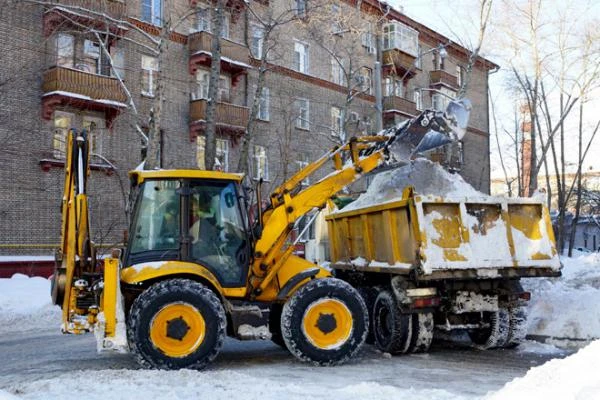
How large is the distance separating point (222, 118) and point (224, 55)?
9.01ft

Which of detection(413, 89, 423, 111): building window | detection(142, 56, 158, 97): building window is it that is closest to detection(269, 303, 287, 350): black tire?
detection(142, 56, 158, 97): building window

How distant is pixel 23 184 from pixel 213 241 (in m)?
15.6

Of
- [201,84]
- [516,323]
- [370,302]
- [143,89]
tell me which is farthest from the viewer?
[201,84]

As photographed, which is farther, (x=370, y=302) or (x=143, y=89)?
(x=143, y=89)

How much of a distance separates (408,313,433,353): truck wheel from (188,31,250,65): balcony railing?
64.1 ft

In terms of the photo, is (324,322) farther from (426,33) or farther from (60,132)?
(426,33)

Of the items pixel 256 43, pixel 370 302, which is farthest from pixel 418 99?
pixel 370 302

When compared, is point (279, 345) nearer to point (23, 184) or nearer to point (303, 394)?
point (303, 394)

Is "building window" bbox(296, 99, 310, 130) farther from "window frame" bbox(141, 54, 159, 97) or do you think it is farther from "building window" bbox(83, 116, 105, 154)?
"building window" bbox(83, 116, 105, 154)

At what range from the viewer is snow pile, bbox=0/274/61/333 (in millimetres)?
13359

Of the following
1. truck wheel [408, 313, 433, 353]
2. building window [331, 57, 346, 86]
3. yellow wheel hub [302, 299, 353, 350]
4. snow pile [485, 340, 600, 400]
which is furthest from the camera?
building window [331, 57, 346, 86]

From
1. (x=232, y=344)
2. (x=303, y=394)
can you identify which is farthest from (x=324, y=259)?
(x=303, y=394)

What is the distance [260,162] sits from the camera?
29844mm

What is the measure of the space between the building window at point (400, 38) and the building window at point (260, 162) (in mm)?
10080
